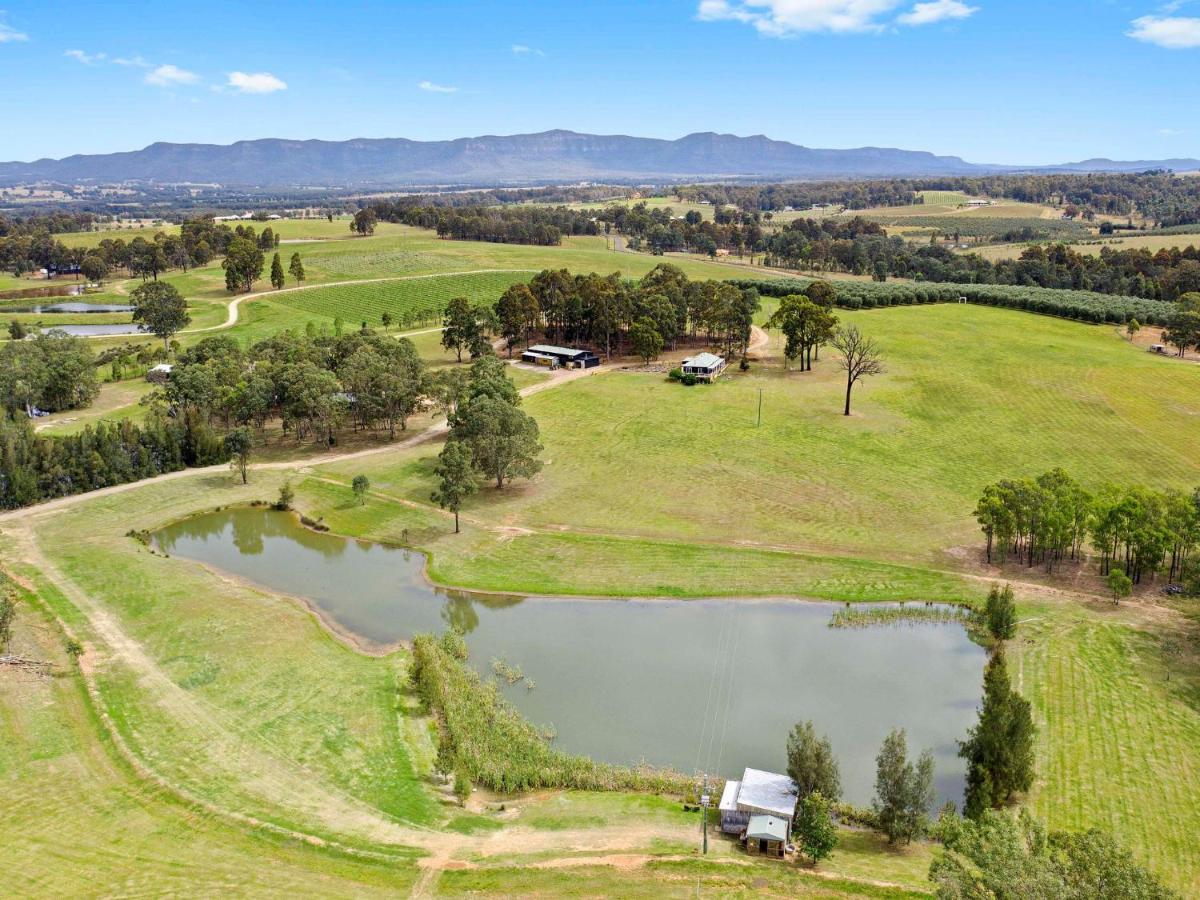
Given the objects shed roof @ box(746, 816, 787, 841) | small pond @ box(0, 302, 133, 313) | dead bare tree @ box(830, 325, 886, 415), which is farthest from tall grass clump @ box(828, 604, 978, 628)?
small pond @ box(0, 302, 133, 313)

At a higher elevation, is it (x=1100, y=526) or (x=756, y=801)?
(x=1100, y=526)

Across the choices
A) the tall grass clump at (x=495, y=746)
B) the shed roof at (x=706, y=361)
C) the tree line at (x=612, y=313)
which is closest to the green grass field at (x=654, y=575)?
the tall grass clump at (x=495, y=746)

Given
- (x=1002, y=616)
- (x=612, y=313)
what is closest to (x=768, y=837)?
(x=1002, y=616)

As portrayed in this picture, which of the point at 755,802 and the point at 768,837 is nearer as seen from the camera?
→ the point at 768,837

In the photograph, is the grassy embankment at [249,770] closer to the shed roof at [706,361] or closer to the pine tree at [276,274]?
the shed roof at [706,361]

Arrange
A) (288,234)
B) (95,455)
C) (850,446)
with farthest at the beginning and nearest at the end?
(288,234), (850,446), (95,455)

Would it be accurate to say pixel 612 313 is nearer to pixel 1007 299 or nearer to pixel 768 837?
pixel 1007 299

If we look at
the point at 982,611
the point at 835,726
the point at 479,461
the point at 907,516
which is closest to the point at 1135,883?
the point at 835,726
